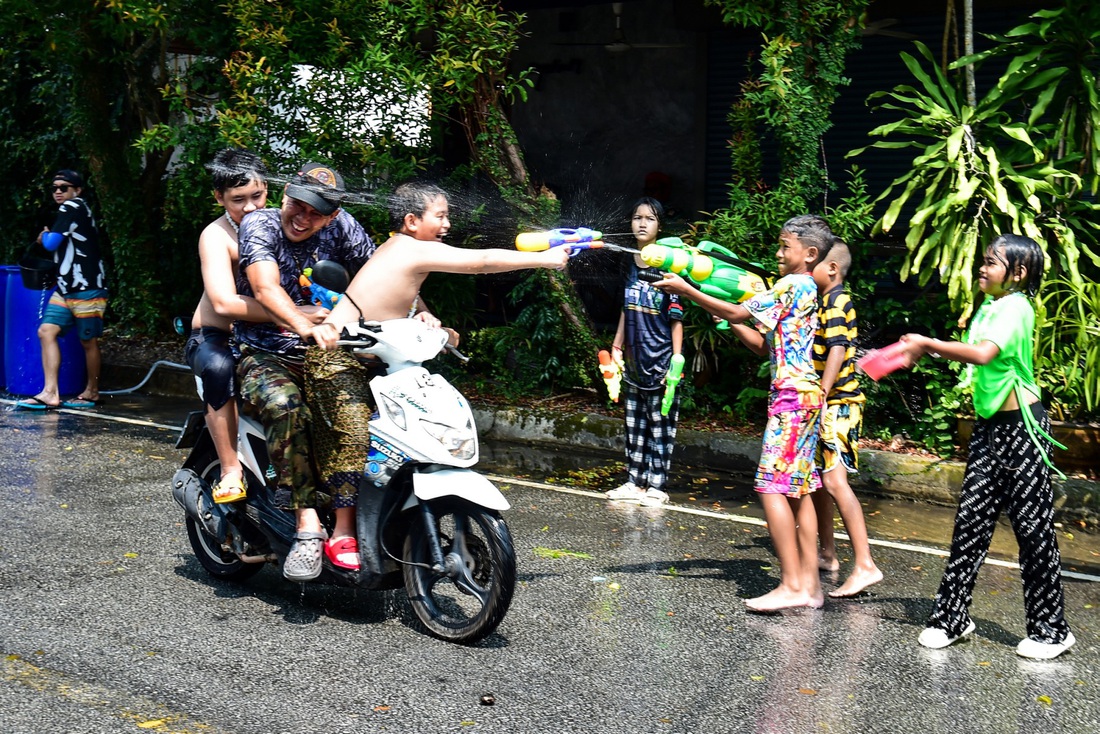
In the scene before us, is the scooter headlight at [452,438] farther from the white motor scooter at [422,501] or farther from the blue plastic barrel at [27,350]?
the blue plastic barrel at [27,350]

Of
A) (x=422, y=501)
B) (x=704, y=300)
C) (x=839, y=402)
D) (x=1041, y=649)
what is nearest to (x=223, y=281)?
(x=422, y=501)

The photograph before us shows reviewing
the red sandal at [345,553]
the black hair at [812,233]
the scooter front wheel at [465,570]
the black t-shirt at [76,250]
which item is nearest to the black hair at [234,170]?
Answer: the red sandal at [345,553]

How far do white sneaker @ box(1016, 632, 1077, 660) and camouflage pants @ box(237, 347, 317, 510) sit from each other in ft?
9.70

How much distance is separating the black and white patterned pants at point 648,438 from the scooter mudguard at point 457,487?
2.97 m

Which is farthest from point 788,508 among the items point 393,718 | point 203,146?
point 203,146

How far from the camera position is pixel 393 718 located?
4.20 meters

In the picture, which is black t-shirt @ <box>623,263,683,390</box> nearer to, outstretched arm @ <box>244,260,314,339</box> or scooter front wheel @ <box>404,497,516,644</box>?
scooter front wheel @ <box>404,497,516,644</box>

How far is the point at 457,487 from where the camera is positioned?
4.84 metres

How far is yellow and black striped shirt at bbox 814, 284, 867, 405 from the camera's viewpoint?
5992 millimetres

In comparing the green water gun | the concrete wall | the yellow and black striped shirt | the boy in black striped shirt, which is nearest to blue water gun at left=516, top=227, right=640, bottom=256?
the boy in black striped shirt

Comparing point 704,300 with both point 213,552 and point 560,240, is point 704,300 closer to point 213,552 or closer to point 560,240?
point 560,240

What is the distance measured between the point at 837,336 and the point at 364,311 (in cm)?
228

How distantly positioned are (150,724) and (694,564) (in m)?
3.04

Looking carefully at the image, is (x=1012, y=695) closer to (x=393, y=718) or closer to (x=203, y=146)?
(x=393, y=718)
